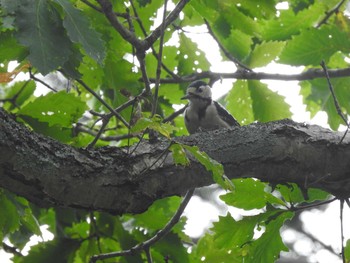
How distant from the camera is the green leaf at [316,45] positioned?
13.4 ft

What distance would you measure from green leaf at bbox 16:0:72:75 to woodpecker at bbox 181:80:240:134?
2749 mm

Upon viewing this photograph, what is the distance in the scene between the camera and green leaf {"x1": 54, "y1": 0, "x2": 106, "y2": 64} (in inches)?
113

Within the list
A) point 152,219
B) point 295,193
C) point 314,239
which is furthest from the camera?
point 314,239

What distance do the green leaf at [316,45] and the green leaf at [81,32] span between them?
164cm

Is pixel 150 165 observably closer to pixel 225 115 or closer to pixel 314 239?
pixel 225 115

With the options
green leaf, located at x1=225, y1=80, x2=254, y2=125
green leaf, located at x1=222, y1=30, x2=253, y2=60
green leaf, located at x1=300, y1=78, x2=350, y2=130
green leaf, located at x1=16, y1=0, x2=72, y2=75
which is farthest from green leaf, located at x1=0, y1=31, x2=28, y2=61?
green leaf, located at x1=300, y1=78, x2=350, y2=130

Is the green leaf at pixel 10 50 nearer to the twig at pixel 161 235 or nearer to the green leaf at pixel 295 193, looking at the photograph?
the twig at pixel 161 235

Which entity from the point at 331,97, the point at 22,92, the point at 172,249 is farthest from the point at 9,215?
the point at 331,97

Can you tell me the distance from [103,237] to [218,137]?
4.63ft

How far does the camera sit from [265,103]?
493 cm

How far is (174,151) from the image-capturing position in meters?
2.71

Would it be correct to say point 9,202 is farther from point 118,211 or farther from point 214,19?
point 214,19

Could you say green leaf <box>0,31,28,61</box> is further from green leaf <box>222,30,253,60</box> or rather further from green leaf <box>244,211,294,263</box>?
green leaf <box>222,30,253,60</box>

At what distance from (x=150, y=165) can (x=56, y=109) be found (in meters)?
0.91
